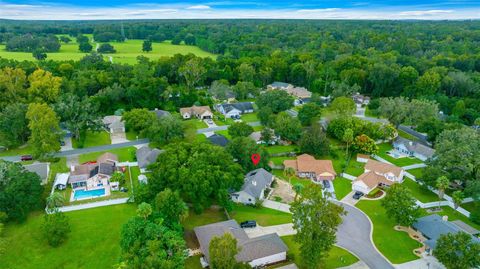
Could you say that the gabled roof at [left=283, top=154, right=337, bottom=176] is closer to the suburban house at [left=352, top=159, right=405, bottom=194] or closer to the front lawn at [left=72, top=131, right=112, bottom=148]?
the suburban house at [left=352, top=159, right=405, bottom=194]

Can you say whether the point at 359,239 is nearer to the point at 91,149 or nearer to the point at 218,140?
the point at 218,140

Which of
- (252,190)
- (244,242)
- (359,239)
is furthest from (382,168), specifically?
(244,242)

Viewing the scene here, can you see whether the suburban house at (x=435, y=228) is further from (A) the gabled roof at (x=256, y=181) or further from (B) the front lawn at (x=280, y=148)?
(B) the front lawn at (x=280, y=148)

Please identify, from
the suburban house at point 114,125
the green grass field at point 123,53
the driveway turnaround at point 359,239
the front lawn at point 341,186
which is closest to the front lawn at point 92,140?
the suburban house at point 114,125

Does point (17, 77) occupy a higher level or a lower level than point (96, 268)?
higher

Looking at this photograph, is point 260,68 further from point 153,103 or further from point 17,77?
point 17,77

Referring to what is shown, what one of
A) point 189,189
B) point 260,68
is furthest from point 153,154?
point 260,68

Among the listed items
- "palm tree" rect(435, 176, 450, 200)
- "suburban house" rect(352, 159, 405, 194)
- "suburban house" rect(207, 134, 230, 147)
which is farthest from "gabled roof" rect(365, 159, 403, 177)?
"suburban house" rect(207, 134, 230, 147)
